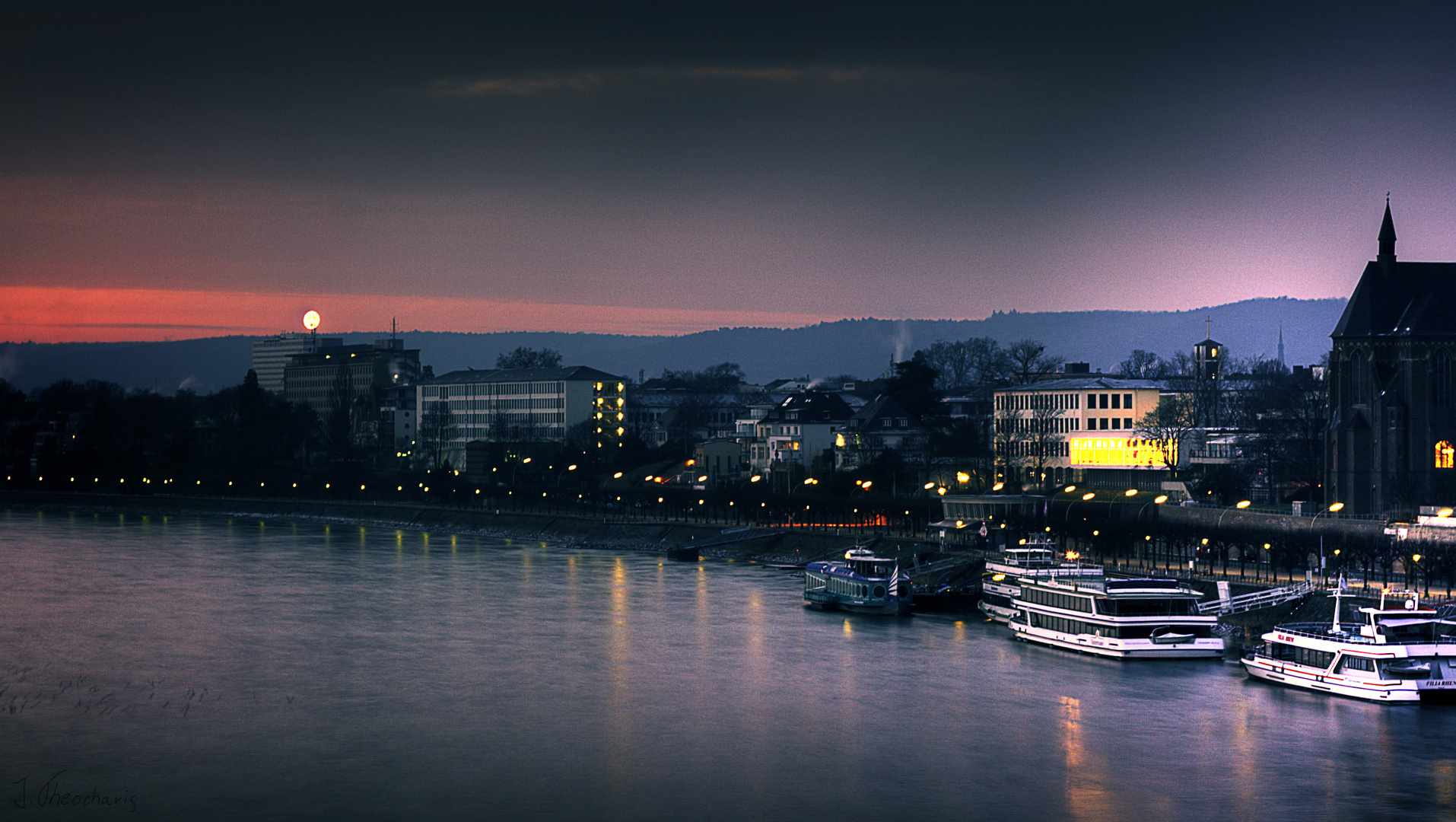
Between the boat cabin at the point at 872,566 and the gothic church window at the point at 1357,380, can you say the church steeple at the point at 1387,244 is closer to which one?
the gothic church window at the point at 1357,380

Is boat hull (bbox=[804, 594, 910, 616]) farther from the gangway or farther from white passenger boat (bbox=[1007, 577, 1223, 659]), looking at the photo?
the gangway

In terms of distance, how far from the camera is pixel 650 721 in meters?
43.6

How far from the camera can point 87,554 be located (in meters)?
99.2

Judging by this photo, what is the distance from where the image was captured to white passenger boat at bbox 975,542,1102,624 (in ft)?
207

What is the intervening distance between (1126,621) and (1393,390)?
124ft

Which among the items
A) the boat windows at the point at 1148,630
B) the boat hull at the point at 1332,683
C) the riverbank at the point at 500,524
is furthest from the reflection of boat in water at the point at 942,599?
the boat hull at the point at 1332,683

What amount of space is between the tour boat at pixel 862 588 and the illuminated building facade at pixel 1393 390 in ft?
90.6

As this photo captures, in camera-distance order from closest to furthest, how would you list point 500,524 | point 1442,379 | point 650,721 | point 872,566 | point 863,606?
1. point 650,721
2. point 863,606
3. point 872,566
4. point 1442,379
5. point 500,524

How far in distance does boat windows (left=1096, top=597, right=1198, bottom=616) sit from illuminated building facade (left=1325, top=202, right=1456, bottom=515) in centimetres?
3116

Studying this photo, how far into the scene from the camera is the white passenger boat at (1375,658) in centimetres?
4547

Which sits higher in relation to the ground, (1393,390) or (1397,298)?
(1397,298)

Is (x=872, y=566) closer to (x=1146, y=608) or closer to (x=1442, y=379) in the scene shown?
(x=1146, y=608)
